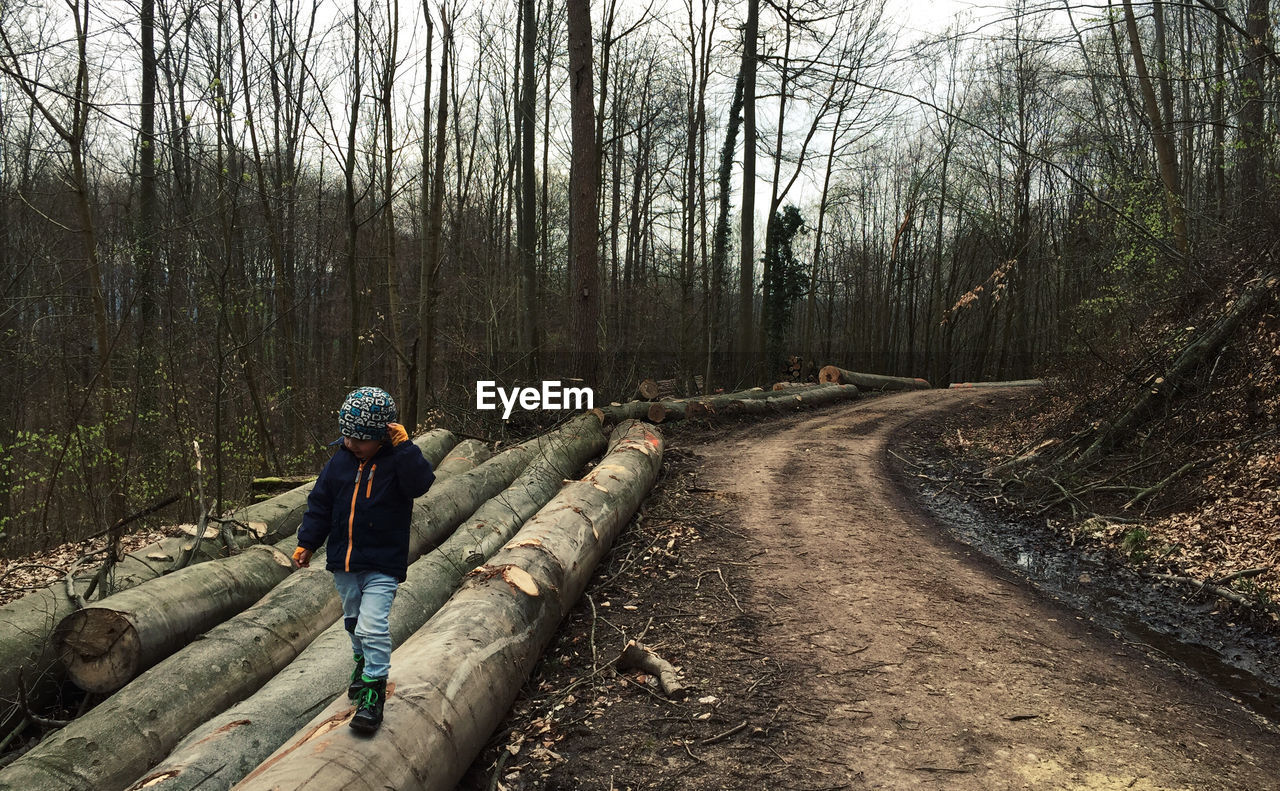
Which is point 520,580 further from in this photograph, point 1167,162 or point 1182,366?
point 1167,162

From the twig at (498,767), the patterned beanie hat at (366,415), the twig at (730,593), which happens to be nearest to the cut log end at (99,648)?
the patterned beanie hat at (366,415)

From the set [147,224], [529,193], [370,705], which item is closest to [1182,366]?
[370,705]

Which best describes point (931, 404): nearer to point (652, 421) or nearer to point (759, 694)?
point (652, 421)

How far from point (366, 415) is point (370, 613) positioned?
0.97 meters

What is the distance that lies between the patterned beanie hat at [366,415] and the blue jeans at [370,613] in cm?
71

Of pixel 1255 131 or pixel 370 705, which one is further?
pixel 1255 131

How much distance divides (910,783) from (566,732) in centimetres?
185

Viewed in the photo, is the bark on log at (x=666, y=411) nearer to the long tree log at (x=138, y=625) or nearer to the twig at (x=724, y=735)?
the long tree log at (x=138, y=625)

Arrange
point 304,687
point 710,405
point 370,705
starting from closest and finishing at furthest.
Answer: point 370,705 → point 304,687 → point 710,405

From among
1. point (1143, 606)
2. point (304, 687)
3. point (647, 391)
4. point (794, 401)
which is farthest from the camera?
point (794, 401)

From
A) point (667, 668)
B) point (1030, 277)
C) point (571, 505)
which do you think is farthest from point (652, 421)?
point (1030, 277)

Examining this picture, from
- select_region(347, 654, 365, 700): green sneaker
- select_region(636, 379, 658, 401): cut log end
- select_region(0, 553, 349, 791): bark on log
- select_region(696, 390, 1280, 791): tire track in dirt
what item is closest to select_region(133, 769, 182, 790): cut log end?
select_region(0, 553, 349, 791): bark on log

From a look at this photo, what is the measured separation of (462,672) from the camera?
147 inches
